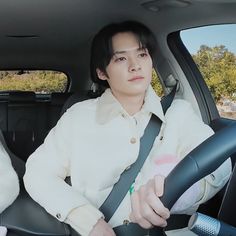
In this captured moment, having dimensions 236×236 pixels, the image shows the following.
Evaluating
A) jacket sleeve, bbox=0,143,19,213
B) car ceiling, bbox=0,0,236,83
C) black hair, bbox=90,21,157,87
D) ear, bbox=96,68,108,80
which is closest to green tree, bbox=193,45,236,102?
car ceiling, bbox=0,0,236,83

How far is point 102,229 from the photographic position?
49.1 inches

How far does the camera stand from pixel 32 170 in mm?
1444

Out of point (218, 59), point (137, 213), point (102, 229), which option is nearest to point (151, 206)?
point (137, 213)

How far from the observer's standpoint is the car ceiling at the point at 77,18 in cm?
215

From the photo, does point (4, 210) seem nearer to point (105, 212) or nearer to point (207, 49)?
point (105, 212)

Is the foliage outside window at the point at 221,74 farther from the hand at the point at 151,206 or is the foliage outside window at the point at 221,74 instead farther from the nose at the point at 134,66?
the hand at the point at 151,206

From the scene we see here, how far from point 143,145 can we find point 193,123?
0.17 m

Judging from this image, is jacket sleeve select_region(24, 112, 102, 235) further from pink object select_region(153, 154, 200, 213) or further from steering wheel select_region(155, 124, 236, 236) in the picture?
steering wheel select_region(155, 124, 236, 236)

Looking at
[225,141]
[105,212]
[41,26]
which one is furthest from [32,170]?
[41,26]

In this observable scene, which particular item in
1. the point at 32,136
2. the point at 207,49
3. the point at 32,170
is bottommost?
the point at 32,136

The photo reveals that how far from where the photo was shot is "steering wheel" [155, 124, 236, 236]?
2.53 feet

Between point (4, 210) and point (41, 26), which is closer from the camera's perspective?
point (4, 210)

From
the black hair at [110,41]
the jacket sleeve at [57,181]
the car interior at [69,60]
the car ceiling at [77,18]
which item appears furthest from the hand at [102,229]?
the car ceiling at [77,18]

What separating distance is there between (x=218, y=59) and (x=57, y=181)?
1.13m
